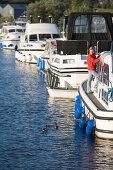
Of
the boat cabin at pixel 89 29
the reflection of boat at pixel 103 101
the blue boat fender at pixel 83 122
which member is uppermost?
the boat cabin at pixel 89 29

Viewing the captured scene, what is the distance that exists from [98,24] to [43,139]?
13.5 meters

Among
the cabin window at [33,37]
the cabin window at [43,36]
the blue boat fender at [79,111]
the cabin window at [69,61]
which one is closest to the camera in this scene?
the blue boat fender at [79,111]

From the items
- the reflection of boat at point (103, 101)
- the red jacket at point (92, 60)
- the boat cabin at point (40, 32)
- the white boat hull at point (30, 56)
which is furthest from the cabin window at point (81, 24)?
the boat cabin at point (40, 32)

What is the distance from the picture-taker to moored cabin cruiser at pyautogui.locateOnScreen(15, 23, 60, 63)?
158ft

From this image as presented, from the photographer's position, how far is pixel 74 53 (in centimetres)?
3012

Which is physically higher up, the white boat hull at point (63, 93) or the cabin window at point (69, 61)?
the cabin window at point (69, 61)

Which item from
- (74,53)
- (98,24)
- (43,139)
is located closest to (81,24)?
(98,24)

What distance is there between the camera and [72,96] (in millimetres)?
28016

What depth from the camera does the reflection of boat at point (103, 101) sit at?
1867cm

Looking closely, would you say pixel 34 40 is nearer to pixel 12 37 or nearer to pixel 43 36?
pixel 43 36

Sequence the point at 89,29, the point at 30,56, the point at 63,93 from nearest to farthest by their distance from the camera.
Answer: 1. the point at 63,93
2. the point at 89,29
3. the point at 30,56

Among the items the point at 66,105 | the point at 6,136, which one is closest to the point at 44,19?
the point at 66,105

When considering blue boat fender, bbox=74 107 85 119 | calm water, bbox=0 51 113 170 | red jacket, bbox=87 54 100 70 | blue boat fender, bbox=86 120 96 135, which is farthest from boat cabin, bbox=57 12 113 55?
blue boat fender, bbox=86 120 96 135

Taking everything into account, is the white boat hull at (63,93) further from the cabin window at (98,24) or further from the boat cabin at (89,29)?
the cabin window at (98,24)
